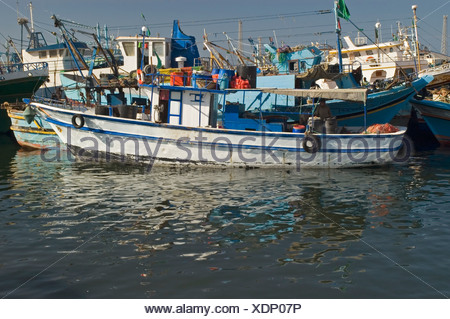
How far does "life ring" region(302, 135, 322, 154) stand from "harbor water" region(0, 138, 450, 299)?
1007 mm

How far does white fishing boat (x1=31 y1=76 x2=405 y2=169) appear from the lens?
16391 mm

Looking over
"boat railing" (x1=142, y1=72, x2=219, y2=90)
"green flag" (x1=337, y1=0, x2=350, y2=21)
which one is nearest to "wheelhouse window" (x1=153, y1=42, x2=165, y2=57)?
"boat railing" (x1=142, y1=72, x2=219, y2=90)

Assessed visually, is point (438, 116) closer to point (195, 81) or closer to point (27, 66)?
point (195, 81)

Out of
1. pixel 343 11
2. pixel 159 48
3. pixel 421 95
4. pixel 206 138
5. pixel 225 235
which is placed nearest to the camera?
pixel 225 235

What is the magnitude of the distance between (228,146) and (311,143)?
3.26 meters

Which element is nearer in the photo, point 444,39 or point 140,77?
point 140,77

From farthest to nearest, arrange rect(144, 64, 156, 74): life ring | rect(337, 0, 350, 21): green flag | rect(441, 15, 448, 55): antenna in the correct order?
rect(441, 15, 448, 55): antenna, rect(337, 0, 350, 21): green flag, rect(144, 64, 156, 74): life ring

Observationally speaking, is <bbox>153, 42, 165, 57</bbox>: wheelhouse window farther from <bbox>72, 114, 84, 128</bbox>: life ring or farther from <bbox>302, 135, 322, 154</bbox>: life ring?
<bbox>302, 135, 322, 154</bbox>: life ring

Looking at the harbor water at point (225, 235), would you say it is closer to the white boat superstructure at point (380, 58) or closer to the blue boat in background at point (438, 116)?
the blue boat in background at point (438, 116)

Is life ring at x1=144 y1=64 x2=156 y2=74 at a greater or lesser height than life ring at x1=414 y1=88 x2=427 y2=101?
greater

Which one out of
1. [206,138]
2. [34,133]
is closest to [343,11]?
[206,138]

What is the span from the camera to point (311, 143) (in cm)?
1622

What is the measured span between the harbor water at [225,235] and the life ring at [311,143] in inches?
39.7

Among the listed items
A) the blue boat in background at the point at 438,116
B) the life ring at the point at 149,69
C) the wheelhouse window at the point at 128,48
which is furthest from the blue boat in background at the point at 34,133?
the blue boat in background at the point at 438,116
